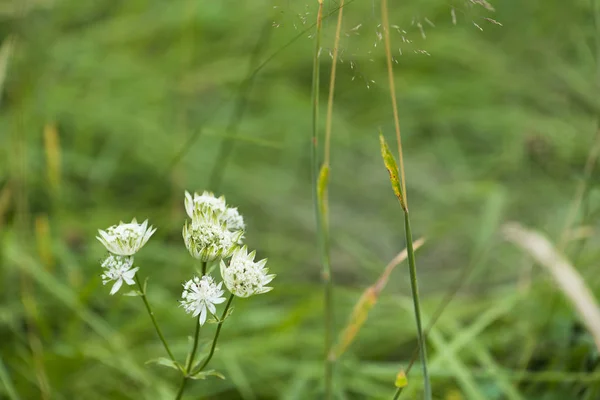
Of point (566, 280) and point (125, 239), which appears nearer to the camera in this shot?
point (125, 239)

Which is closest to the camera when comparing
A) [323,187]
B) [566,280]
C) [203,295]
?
[203,295]

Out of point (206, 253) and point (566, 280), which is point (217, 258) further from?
point (566, 280)

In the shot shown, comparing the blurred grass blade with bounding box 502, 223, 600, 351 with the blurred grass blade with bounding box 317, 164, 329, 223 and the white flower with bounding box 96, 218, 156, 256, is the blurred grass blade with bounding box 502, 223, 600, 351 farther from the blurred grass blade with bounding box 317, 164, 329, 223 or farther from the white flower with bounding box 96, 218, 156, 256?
the white flower with bounding box 96, 218, 156, 256

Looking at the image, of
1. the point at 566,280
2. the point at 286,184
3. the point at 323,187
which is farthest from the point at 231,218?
the point at 286,184

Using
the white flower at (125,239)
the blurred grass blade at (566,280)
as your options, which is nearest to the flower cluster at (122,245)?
the white flower at (125,239)

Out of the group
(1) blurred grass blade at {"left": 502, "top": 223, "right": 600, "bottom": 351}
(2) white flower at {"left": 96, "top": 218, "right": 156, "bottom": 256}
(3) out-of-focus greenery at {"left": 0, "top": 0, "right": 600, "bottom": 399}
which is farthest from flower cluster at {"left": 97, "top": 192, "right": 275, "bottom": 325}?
(1) blurred grass blade at {"left": 502, "top": 223, "right": 600, "bottom": 351}

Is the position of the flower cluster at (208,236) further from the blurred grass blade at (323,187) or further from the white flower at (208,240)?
the blurred grass blade at (323,187)

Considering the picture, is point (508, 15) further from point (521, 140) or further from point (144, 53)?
point (144, 53)

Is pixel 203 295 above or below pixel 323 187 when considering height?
below
